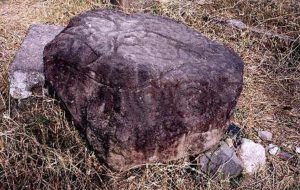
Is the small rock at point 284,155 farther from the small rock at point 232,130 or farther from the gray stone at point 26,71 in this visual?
the gray stone at point 26,71

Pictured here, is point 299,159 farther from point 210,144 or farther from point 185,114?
point 185,114

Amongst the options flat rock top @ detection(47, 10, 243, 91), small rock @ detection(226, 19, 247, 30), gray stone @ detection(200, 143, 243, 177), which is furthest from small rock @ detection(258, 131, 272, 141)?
small rock @ detection(226, 19, 247, 30)

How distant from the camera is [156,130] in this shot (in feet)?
7.54

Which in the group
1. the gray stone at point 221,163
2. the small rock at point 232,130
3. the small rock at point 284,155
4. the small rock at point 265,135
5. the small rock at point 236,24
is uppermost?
the small rock at point 236,24

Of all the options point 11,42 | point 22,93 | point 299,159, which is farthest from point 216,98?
point 11,42

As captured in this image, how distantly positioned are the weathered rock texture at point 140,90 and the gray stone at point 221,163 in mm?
80

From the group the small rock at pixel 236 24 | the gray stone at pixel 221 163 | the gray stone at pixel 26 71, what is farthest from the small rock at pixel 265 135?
the gray stone at pixel 26 71

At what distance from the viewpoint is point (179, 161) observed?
2.50m

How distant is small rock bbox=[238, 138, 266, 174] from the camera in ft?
8.74

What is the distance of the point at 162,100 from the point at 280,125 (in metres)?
1.24

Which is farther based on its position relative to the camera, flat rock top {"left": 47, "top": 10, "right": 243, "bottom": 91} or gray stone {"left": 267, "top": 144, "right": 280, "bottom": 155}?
gray stone {"left": 267, "top": 144, "right": 280, "bottom": 155}

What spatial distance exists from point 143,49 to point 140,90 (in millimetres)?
299

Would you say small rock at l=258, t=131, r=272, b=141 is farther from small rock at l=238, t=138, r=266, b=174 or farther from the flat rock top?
the flat rock top

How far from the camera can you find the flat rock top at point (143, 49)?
234 centimetres
